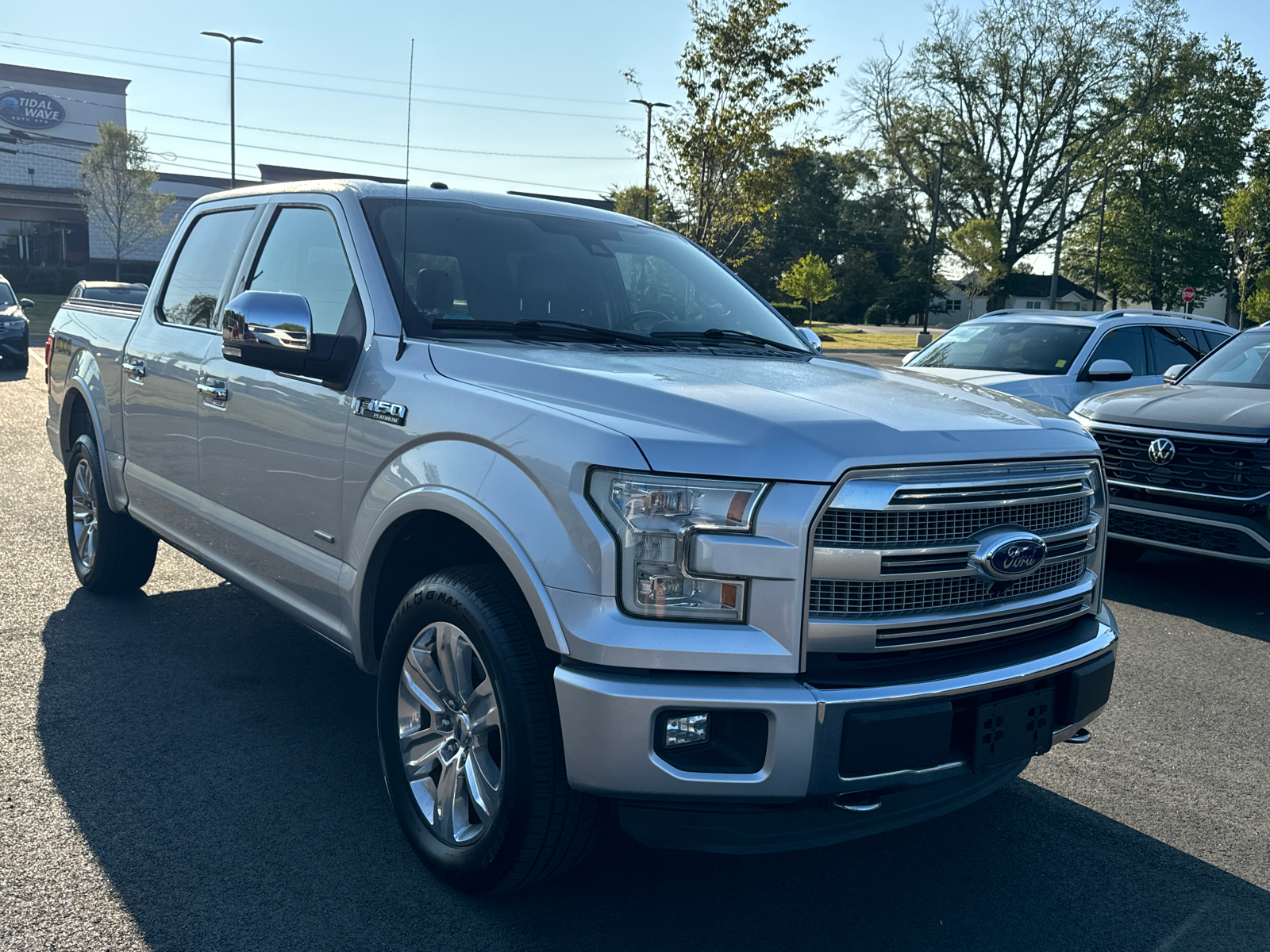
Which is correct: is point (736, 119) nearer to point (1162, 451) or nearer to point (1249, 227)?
point (1162, 451)

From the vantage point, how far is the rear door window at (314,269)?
3.69 metres

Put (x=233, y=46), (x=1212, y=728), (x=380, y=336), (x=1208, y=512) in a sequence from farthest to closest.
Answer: (x=233, y=46)
(x=1208, y=512)
(x=1212, y=728)
(x=380, y=336)

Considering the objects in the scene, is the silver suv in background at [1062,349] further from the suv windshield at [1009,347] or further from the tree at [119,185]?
the tree at [119,185]

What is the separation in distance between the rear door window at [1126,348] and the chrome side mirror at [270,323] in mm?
8046

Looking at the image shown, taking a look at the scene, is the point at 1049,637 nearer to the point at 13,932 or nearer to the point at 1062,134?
the point at 13,932

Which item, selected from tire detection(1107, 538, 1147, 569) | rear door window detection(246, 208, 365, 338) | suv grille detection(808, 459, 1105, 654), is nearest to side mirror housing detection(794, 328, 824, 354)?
suv grille detection(808, 459, 1105, 654)

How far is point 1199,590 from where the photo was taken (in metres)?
7.02

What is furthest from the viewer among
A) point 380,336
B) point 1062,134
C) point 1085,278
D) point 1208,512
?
point 1085,278

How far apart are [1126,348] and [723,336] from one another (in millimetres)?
7369

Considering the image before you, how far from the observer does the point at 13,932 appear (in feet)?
8.94

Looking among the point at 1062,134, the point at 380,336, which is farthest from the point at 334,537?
the point at 1062,134

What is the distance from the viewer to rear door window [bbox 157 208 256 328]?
4602mm

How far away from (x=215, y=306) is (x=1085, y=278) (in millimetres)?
69062

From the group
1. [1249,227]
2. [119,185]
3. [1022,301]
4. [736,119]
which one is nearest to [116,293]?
[736,119]
